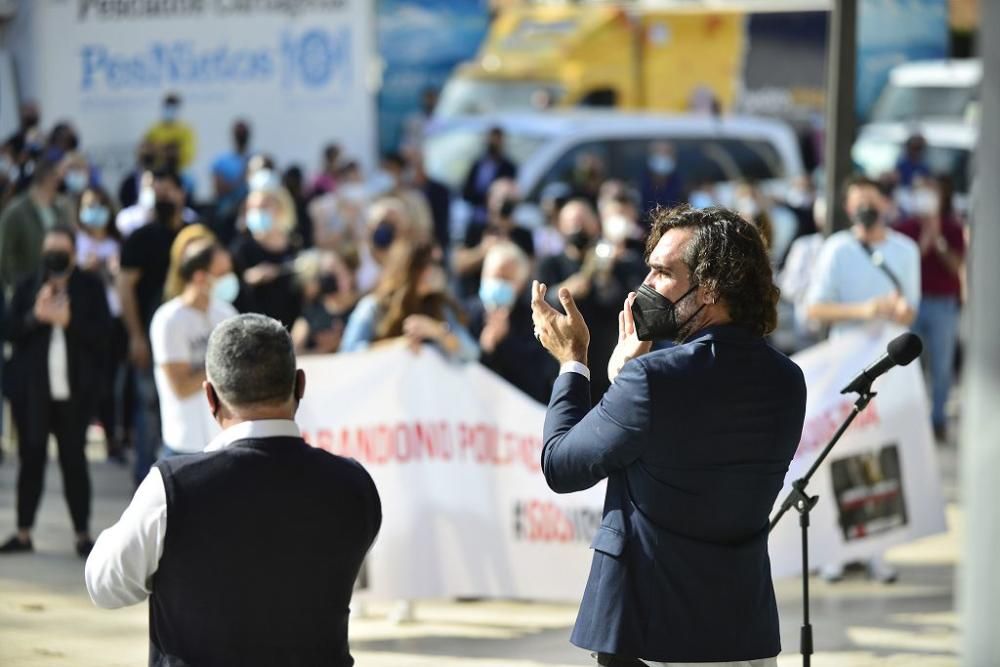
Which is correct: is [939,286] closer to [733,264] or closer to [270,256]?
Result: [270,256]

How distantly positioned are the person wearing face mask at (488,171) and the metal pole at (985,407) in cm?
1546

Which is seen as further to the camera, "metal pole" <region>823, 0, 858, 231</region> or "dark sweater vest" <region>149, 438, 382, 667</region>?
"metal pole" <region>823, 0, 858, 231</region>

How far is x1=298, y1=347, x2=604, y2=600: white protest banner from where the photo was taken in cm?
796

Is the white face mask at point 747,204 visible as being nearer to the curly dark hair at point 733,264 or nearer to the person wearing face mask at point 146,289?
the person wearing face mask at point 146,289

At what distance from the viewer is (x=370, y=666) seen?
7.24m

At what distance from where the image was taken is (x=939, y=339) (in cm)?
1380

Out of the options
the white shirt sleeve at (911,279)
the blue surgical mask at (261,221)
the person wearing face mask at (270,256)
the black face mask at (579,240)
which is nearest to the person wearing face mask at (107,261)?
the person wearing face mask at (270,256)

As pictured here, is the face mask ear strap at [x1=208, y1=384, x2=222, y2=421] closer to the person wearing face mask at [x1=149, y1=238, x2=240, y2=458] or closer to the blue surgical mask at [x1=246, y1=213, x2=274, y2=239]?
the person wearing face mask at [x1=149, y1=238, x2=240, y2=458]

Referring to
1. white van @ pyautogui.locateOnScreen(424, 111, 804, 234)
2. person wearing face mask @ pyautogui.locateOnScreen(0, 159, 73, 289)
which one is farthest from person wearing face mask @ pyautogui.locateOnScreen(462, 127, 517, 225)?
person wearing face mask @ pyautogui.locateOnScreen(0, 159, 73, 289)

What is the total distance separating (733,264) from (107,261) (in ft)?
30.1

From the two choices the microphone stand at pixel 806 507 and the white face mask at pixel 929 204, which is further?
the white face mask at pixel 929 204

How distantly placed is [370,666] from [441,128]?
1416 centimetres

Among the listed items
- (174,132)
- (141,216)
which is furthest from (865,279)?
(174,132)

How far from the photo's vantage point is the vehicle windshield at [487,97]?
22703 mm
